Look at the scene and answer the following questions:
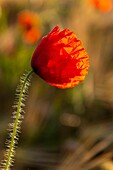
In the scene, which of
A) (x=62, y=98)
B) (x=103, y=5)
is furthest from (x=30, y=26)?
(x=62, y=98)

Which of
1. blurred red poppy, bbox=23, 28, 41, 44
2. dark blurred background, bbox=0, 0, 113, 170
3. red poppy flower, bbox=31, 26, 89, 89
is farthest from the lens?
blurred red poppy, bbox=23, 28, 41, 44

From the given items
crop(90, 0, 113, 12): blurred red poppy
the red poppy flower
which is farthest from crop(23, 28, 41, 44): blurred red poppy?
the red poppy flower

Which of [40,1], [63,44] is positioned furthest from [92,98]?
[63,44]

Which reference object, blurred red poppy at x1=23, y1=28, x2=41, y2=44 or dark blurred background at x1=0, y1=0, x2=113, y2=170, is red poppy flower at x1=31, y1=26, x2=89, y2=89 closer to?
dark blurred background at x1=0, y1=0, x2=113, y2=170

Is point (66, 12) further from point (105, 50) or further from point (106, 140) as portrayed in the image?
point (106, 140)

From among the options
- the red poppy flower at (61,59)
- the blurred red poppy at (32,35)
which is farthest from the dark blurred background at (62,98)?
the red poppy flower at (61,59)

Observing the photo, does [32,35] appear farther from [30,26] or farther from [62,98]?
[62,98]

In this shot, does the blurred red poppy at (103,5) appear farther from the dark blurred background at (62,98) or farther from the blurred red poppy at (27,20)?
the blurred red poppy at (27,20)
